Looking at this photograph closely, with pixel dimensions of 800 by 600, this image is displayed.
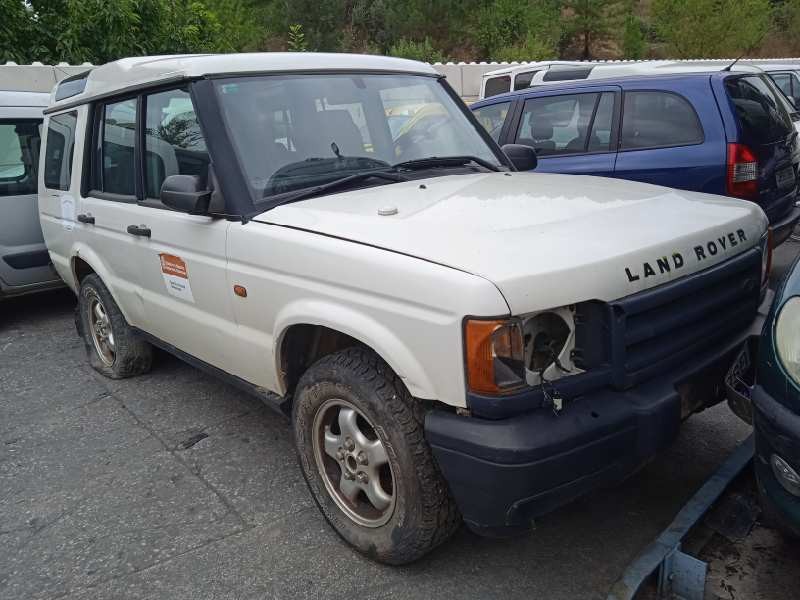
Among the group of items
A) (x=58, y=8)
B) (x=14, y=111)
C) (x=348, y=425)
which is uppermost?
(x=58, y=8)

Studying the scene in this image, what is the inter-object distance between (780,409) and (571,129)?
4732 millimetres

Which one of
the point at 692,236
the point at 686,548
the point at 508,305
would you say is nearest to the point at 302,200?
the point at 508,305

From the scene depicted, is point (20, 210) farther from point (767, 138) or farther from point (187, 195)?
point (767, 138)

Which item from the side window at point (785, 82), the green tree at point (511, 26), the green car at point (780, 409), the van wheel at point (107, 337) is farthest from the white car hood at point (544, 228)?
the green tree at point (511, 26)

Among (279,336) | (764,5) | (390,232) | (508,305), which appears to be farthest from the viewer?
(764,5)

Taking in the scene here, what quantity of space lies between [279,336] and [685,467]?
2015mm

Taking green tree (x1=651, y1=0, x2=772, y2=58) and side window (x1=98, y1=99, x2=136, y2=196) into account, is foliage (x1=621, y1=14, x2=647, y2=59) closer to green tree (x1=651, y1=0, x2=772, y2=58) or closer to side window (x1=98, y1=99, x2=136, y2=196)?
green tree (x1=651, y1=0, x2=772, y2=58)

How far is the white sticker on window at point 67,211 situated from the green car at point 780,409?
4165mm

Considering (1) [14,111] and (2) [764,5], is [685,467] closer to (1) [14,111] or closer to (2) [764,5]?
(1) [14,111]

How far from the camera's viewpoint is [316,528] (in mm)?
3064

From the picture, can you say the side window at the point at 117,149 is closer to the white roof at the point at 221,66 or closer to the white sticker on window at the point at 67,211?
the white roof at the point at 221,66

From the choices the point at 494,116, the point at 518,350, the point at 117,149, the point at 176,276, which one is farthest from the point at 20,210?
the point at 518,350

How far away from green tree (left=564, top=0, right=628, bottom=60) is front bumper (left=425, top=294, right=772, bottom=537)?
38502mm

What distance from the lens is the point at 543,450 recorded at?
2.16 metres
